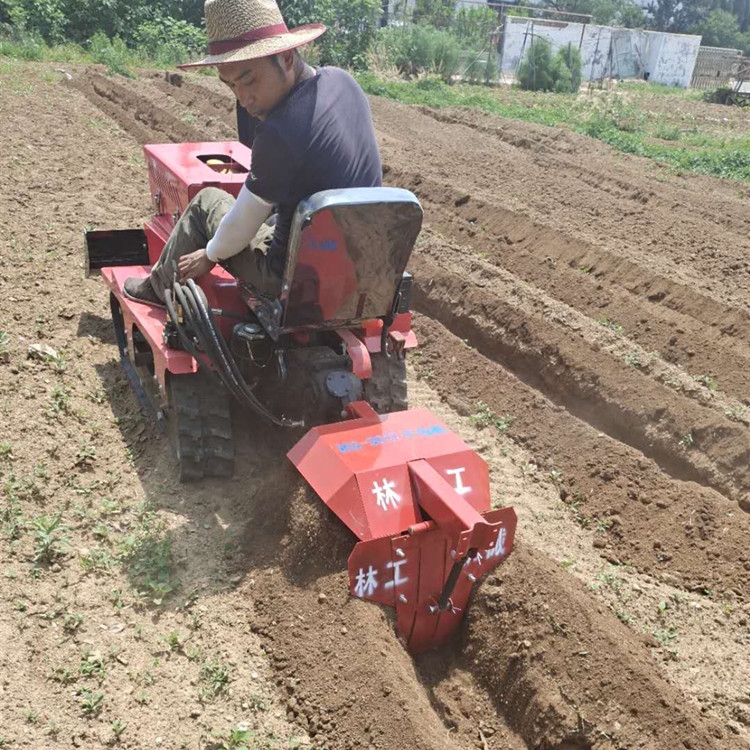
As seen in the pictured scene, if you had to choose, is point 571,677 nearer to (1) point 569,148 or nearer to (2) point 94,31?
(1) point 569,148

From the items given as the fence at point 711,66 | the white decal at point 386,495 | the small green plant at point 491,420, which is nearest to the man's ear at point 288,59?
the white decal at point 386,495

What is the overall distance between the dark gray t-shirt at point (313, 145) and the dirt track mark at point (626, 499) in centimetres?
222

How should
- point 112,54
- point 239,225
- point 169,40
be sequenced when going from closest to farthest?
point 239,225
point 112,54
point 169,40

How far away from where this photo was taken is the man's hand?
3844 mm

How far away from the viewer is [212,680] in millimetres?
3188

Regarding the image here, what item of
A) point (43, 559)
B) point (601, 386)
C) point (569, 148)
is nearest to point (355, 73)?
point (569, 148)

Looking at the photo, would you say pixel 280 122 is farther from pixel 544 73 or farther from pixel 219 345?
pixel 544 73

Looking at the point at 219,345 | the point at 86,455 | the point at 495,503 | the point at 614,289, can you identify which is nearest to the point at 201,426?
the point at 219,345

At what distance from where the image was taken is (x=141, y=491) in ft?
13.9

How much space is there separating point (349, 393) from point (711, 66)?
4047 centimetres

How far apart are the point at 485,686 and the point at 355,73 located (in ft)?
72.5

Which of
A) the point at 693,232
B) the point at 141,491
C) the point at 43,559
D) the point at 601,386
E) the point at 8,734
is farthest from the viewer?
the point at 693,232

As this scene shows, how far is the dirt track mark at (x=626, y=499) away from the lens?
4.23 metres

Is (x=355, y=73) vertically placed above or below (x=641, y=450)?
below
